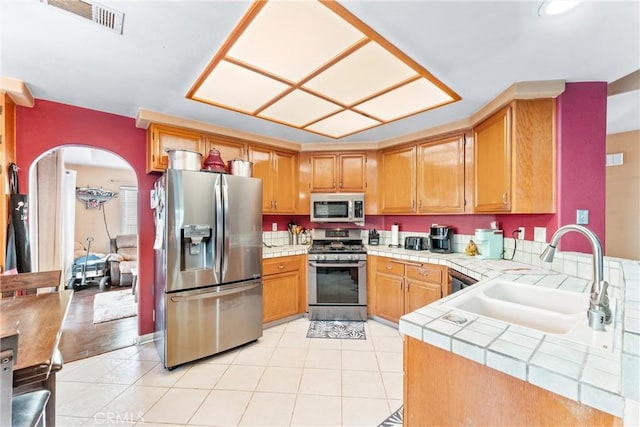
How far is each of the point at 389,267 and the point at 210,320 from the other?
1964 mm

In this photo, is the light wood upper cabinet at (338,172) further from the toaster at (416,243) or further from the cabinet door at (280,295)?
the cabinet door at (280,295)

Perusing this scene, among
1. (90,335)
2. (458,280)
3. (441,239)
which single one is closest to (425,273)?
(458,280)

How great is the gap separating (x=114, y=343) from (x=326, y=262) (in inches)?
92.7

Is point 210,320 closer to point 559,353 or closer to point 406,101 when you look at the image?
point 559,353

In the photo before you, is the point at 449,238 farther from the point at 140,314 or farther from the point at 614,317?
the point at 140,314

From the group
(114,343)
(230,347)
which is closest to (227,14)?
(230,347)

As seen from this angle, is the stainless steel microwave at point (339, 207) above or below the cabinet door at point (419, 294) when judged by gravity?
above

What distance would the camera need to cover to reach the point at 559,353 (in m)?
0.75

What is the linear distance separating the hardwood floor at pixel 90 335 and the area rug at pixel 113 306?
9cm

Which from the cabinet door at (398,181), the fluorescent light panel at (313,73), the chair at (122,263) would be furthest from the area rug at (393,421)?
the chair at (122,263)

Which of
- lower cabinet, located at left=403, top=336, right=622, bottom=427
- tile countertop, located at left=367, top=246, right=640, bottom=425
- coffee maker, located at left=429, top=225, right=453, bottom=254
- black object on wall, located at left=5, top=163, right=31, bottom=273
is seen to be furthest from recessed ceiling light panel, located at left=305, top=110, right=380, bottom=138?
black object on wall, located at left=5, top=163, right=31, bottom=273

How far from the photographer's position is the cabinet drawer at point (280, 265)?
2982 millimetres

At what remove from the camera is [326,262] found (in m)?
3.22

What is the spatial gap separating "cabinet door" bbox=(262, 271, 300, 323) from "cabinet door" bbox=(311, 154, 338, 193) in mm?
1190
